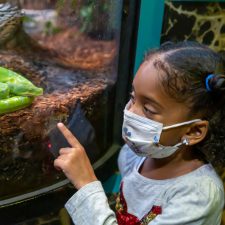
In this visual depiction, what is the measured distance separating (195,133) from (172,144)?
6cm

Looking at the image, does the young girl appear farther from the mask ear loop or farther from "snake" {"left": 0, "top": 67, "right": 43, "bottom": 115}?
"snake" {"left": 0, "top": 67, "right": 43, "bottom": 115}

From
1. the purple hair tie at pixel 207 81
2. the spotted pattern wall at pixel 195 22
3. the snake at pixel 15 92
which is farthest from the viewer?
the spotted pattern wall at pixel 195 22

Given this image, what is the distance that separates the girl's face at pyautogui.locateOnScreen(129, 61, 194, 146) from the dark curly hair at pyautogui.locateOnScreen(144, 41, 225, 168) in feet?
0.04

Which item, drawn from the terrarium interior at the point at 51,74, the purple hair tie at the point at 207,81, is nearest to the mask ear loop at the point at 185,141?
the purple hair tie at the point at 207,81

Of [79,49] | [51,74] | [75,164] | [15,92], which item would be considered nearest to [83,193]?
[75,164]

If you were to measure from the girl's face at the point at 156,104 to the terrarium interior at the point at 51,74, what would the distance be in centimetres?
35

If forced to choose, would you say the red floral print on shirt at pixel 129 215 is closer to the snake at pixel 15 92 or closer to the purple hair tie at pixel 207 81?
the purple hair tie at pixel 207 81

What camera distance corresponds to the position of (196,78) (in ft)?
2.90

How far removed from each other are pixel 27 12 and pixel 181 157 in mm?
773

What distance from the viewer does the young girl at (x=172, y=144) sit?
89 cm

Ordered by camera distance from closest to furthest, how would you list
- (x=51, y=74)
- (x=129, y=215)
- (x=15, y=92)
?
(x=129, y=215) → (x=15, y=92) → (x=51, y=74)

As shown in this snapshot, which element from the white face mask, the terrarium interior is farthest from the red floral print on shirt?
the terrarium interior

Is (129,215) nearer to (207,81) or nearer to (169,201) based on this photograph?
(169,201)

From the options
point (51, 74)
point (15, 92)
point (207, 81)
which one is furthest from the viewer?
Result: point (51, 74)
